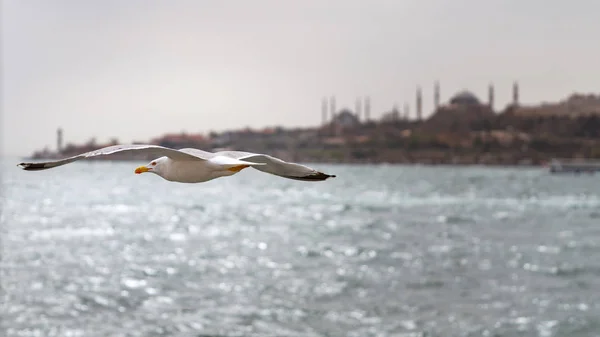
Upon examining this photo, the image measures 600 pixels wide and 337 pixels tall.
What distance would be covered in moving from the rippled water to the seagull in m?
23.5

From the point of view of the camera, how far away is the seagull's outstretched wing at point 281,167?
165 inches

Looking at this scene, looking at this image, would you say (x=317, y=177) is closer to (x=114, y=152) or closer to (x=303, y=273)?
(x=114, y=152)

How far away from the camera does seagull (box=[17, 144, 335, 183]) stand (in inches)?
144

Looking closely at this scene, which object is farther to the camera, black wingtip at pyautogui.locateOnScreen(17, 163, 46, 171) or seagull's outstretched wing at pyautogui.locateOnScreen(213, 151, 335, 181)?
seagull's outstretched wing at pyautogui.locateOnScreen(213, 151, 335, 181)

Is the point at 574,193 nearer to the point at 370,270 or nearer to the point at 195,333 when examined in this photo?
the point at 370,270

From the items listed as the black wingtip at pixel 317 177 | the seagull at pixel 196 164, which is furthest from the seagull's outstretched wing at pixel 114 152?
the black wingtip at pixel 317 177

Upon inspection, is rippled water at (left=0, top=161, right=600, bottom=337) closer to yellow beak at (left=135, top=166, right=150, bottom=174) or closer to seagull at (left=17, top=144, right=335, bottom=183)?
yellow beak at (left=135, top=166, right=150, bottom=174)

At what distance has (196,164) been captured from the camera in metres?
4.07

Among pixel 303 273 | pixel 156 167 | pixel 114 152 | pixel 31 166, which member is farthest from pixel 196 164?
pixel 303 273

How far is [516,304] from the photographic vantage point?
32375 millimetres

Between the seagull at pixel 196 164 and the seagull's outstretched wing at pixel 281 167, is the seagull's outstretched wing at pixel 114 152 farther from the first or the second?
the seagull's outstretched wing at pixel 281 167

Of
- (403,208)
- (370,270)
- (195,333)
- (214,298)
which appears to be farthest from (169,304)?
(403,208)

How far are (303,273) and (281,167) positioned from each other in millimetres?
34812

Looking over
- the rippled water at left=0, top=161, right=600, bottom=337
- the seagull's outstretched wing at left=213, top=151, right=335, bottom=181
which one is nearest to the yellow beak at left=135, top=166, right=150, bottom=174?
the seagull's outstretched wing at left=213, top=151, right=335, bottom=181
